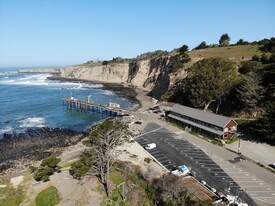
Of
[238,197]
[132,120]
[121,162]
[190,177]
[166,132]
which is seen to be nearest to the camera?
[238,197]

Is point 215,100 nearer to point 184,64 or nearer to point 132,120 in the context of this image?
point 132,120

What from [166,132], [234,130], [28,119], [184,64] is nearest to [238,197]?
[234,130]

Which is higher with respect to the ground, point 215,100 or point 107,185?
point 215,100

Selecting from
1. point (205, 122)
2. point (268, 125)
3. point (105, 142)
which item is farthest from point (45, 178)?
point (268, 125)

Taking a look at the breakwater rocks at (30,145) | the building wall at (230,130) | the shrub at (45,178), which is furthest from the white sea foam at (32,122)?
the building wall at (230,130)

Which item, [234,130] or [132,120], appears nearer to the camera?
[234,130]

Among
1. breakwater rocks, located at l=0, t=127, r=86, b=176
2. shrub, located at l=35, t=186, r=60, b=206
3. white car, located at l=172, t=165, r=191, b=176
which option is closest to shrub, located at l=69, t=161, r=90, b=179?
shrub, located at l=35, t=186, r=60, b=206

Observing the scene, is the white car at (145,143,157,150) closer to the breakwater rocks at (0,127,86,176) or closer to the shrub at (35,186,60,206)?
the shrub at (35,186,60,206)
